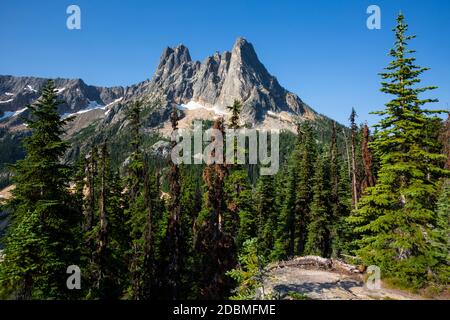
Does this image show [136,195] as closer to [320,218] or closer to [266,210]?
→ [266,210]

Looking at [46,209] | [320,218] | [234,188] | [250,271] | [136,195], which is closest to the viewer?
[250,271]

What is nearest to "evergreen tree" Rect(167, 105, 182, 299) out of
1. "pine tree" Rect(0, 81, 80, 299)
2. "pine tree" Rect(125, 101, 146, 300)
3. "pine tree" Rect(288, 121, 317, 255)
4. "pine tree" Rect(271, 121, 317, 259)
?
"pine tree" Rect(125, 101, 146, 300)

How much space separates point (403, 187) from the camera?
58.4 ft

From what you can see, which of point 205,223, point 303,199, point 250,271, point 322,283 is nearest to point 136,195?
point 205,223

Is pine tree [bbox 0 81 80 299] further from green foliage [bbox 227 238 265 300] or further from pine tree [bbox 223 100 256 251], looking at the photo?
pine tree [bbox 223 100 256 251]

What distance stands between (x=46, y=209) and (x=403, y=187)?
752 inches

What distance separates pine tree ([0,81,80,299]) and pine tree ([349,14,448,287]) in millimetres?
15971

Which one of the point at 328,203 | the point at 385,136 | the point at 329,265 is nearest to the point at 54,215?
the point at 329,265

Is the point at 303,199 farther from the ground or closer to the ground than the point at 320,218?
farther from the ground

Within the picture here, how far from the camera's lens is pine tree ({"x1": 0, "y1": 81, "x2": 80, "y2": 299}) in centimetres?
1487

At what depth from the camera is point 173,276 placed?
2677cm

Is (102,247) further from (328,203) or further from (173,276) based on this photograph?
(328,203)
